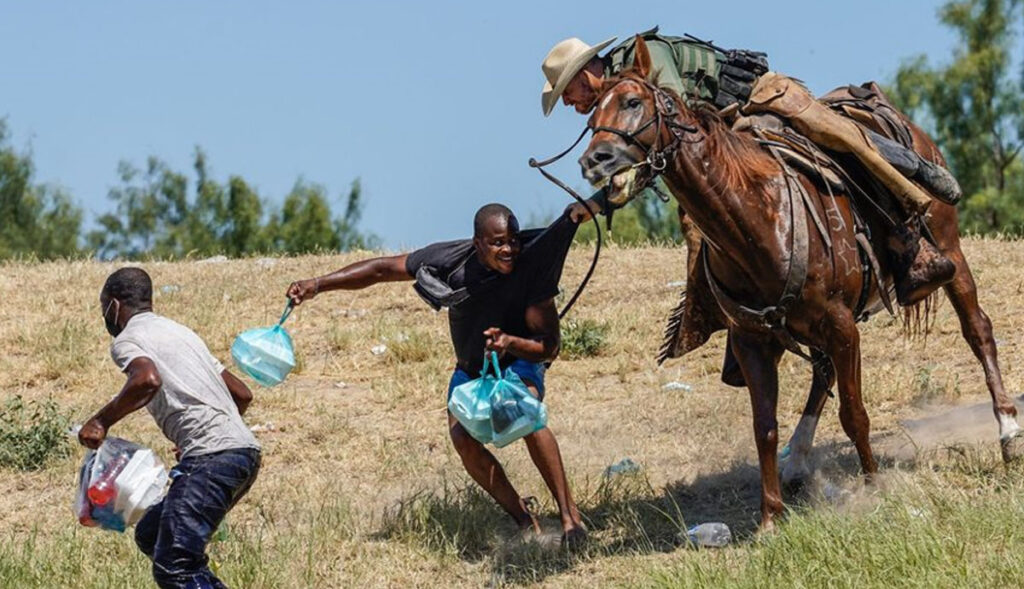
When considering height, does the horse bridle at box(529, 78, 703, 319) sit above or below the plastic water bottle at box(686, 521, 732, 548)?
above

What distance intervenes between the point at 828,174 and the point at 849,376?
3.65ft

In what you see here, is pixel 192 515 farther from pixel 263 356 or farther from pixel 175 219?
pixel 175 219

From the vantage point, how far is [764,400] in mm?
8688

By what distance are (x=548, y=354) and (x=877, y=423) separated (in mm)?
3290

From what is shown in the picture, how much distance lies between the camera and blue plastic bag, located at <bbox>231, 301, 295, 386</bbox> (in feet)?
27.1

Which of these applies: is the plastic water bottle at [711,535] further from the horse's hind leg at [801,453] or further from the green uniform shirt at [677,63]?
the green uniform shirt at [677,63]

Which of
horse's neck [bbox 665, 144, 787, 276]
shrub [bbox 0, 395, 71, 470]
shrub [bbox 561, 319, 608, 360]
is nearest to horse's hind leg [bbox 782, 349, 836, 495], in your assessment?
horse's neck [bbox 665, 144, 787, 276]

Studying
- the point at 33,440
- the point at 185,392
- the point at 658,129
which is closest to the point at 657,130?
the point at 658,129

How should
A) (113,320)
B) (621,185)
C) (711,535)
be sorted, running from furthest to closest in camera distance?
(711,535) → (621,185) → (113,320)

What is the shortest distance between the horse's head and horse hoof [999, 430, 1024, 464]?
9.26ft

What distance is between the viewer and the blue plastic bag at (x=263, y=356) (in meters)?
8.25

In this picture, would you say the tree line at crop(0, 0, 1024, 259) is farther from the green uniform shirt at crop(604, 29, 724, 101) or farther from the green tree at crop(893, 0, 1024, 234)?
the green uniform shirt at crop(604, 29, 724, 101)

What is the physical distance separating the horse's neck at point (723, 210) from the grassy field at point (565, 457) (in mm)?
1385

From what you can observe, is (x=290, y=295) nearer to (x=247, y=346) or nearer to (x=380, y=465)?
(x=247, y=346)
